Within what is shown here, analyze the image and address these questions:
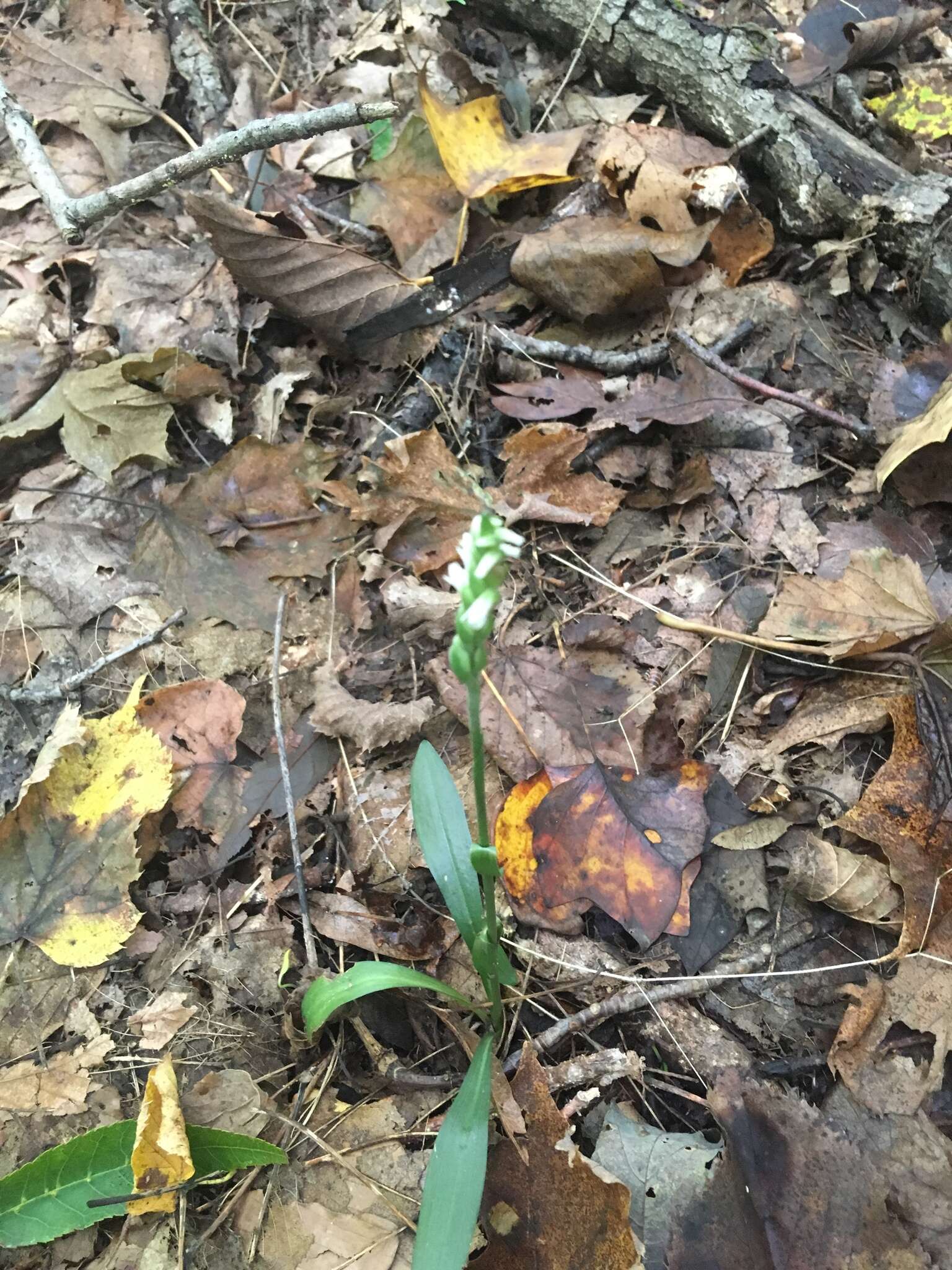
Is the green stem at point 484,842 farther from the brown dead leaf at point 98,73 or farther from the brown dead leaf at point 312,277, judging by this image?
the brown dead leaf at point 98,73

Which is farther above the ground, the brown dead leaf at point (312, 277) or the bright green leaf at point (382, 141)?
the bright green leaf at point (382, 141)

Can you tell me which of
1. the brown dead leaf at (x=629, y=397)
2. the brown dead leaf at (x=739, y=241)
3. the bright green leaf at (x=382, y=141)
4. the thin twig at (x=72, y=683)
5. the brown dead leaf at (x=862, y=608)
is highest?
the bright green leaf at (x=382, y=141)

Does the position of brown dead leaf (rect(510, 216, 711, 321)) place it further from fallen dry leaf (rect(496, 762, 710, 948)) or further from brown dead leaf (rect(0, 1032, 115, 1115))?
brown dead leaf (rect(0, 1032, 115, 1115))

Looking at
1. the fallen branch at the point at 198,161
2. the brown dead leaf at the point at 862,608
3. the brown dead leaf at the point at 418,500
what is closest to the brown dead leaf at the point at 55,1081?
the brown dead leaf at the point at 418,500

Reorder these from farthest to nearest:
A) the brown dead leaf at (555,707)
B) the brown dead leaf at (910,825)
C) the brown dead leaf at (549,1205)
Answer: the brown dead leaf at (555,707) → the brown dead leaf at (910,825) → the brown dead leaf at (549,1205)

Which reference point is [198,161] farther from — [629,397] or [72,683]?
[72,683]

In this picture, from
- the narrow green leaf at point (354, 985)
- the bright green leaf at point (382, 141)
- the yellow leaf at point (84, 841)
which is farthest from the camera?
the bright green leaf at point (382, 141)

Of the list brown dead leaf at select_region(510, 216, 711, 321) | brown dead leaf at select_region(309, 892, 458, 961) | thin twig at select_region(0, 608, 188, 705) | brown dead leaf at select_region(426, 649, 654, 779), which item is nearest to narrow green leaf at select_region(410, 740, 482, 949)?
brown dead leaf at select_region(309, 892, 458, 961)

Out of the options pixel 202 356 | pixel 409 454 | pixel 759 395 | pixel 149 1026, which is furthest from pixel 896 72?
pixel 149 1026
